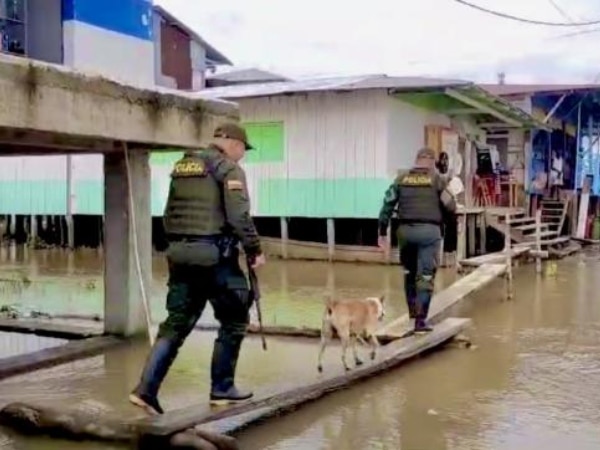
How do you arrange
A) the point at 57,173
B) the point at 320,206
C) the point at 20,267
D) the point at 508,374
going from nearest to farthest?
the point at 508,374
the point at 20,267
the point at 320,206
the point at 57,173

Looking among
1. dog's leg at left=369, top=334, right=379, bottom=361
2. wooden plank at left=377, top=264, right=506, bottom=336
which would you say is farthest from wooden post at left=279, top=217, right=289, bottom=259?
dog's leg at left=369, top=334, right=379, bottom=361

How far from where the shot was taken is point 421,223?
839 centimetres

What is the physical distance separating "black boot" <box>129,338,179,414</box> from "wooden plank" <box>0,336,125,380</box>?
223 centimetres

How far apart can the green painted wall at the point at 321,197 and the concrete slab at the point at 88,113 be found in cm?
1033

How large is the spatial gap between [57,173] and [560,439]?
19.0m

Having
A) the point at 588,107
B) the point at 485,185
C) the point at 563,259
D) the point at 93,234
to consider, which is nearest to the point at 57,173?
the point at 93,234

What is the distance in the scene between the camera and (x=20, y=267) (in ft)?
57.5

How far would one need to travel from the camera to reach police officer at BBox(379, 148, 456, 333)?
8.37 meters

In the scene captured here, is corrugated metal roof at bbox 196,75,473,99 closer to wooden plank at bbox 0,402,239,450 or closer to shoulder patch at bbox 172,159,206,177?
shoulder patch at bbox 172,159,206,177

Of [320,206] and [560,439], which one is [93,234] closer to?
[320,206]

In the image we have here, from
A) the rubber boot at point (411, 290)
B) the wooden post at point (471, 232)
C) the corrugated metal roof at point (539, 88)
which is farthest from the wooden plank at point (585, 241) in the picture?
the rubber boot at point (411, 290)

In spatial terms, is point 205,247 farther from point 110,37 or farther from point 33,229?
point 33,229

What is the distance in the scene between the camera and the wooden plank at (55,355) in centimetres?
→ 725

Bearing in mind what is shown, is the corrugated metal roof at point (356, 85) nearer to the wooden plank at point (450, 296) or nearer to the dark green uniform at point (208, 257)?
the wooden plank at point (450, 296)
